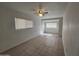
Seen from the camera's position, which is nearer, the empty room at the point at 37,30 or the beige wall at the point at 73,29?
the beige wall at the point at 73,29

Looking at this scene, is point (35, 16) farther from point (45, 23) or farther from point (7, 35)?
point (7, 35)

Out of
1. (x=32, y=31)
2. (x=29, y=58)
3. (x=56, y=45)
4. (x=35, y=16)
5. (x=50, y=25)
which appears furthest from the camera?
(x=56, y=45)

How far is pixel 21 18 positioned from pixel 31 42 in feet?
1.79

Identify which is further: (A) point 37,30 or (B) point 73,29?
(A) point 37,30

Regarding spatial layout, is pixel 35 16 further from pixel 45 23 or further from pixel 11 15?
pixel 11 15

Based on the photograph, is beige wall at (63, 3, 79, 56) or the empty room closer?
beige wall at (63, 3, 79, 56)

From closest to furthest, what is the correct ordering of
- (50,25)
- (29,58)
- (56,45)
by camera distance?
1. (29,58)
2. (50,25)
3. (56,45)

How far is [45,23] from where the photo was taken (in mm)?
1521

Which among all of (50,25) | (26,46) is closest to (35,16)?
(50,25)

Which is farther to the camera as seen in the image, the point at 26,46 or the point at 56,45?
the point at 56,45

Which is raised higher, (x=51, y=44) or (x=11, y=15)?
(x=11, y=15)

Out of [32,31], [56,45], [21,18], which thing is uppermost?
[21,18]

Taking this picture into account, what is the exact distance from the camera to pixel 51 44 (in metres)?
1.75

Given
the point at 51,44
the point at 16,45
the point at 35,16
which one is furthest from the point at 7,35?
the point at 51,44
